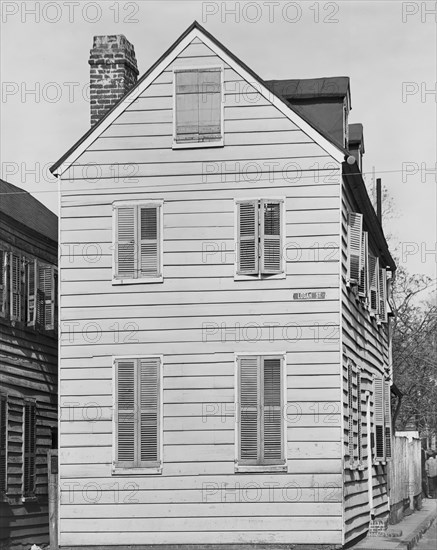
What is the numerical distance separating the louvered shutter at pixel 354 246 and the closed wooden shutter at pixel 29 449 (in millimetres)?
6856

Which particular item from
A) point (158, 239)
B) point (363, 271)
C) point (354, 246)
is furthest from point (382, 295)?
point (158, 239)

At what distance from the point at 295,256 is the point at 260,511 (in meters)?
4.30

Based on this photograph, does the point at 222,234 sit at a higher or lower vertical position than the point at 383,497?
higher

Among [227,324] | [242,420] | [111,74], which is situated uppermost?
[111,74]

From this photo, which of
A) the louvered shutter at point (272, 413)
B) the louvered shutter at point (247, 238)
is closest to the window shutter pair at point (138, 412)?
the louvered shutter at point (272, 413)

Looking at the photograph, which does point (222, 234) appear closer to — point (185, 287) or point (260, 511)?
point (185, 287)

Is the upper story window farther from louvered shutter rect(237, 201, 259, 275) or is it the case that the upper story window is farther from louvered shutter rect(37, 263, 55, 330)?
louvered shutter rect(37, 263, 55, 330)

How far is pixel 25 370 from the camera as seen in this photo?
79.8ft

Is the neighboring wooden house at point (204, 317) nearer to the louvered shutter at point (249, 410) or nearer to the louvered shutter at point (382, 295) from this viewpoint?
the louvered shutter at point (249, 410)

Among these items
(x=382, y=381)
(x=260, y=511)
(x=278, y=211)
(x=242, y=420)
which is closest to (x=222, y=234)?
(x=278, y=211)

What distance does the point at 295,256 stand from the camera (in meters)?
20.9

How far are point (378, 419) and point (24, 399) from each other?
8100 millimetres

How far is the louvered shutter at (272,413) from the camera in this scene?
808 inches

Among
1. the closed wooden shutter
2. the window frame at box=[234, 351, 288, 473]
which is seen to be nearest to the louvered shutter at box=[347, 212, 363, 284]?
the window frame at box=[234, 351, 288, 473]
